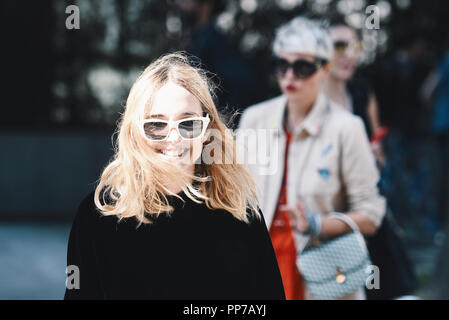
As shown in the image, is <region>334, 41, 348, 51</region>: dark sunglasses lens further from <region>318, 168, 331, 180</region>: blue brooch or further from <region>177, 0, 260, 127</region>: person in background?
<region>318, 168, 331, 180</region>: blue brooch

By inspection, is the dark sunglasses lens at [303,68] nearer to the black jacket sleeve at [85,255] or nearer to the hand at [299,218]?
the hand at [299,218]

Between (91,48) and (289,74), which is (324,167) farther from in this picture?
(91,48)

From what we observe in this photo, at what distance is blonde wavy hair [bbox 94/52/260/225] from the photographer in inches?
69.4

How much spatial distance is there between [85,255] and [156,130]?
0.39 metres

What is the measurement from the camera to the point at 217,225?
1818 millimetres

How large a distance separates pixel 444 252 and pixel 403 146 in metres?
3.00

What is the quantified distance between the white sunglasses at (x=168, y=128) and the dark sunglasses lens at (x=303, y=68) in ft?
3.82

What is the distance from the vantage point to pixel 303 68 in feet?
9.52

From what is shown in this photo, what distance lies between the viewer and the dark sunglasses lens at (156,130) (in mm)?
1807

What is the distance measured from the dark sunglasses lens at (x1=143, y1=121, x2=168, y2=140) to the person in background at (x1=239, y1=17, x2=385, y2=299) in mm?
1069

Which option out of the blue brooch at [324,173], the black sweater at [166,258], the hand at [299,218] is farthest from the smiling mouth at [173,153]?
the blue brooch at [324,173]

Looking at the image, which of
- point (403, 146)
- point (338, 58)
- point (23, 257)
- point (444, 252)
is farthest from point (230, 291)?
point (403, 146)

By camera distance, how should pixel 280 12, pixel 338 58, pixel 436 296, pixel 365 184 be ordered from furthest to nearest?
pixel 280 12
pixel 436 296
pixel 338 58
pixel 365 184
